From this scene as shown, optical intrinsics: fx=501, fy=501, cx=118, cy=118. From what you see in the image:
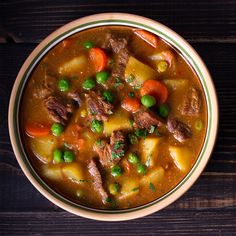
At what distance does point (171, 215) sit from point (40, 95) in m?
1.40

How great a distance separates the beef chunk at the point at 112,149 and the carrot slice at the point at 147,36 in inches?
27.5

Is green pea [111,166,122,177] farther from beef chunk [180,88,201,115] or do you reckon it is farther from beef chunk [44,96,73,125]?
beef chunk [180,88,201,115]

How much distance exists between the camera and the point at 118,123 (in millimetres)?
3680

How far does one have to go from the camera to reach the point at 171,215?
157 inches

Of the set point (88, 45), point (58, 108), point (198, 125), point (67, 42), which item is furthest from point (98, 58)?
point (198, 125)

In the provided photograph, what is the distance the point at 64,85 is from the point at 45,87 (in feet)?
0.47

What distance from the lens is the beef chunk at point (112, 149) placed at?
11.7ft

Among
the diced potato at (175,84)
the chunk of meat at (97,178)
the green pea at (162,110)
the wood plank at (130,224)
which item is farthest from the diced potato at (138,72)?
the wood plank at (130,224)

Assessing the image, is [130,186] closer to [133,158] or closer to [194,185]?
[133,158]

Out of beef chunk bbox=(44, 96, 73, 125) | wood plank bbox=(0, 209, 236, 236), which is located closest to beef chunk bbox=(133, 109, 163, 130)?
beef chunk bbox=(44, 96, 73, 125)

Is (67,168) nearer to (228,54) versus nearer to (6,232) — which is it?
(6,232)

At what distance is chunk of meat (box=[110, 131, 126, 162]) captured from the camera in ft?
11.6

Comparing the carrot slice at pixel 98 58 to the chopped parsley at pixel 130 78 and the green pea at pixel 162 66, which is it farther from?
the green pea at pixel 162 66

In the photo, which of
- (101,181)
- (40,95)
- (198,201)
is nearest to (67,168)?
(101,181)
